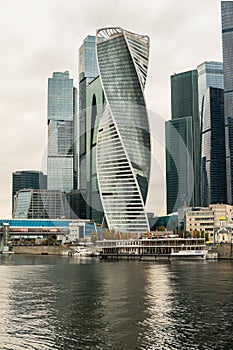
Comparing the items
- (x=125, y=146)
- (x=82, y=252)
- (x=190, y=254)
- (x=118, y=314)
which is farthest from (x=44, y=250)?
(x=118, y=314)

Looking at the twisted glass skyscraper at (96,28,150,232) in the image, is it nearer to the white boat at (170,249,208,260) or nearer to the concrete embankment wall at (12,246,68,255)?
the concrete embankment wall at (12,246,68,255)

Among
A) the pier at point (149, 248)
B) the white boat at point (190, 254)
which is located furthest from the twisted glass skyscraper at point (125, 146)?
the white boat at point (190, 254)

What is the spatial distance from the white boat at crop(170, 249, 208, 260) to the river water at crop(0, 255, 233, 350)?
4894 centimetres

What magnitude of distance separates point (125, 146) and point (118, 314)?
148966 mm

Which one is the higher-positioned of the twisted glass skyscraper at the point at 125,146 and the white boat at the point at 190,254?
the twisted glass skyscraper at the point at 125,146

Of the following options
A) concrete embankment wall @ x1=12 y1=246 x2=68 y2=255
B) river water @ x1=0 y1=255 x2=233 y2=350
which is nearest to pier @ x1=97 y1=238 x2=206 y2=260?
concrete embankment wall @ x1=12 y1=246 x2=68 y2=255

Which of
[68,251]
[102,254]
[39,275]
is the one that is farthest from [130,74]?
[39,275]

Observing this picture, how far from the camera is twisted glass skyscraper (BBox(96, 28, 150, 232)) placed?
188 meters

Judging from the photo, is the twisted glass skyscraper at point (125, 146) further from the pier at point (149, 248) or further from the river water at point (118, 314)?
the river water at point (118, 314)

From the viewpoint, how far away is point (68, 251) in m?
164

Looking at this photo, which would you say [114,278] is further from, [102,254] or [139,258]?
[102,254]

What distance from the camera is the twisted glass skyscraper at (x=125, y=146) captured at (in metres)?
188

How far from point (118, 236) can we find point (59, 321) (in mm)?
136871

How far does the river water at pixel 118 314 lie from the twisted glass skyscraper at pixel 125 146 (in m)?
121
